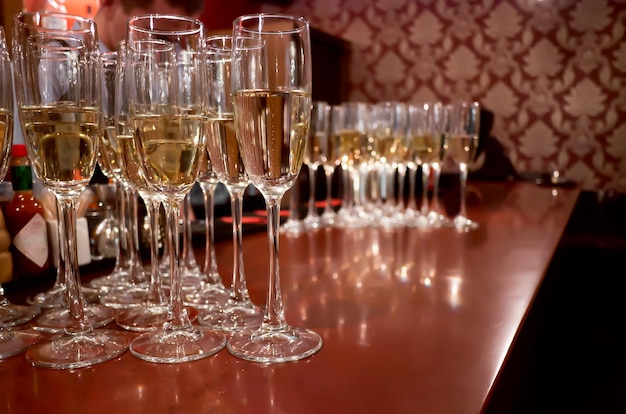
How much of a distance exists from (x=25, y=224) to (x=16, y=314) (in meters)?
→ 0.19

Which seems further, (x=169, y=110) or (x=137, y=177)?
(x=137, y=177)

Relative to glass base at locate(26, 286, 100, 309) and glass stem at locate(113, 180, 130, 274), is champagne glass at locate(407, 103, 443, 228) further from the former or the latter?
glass base at locate(26, 286, 100, 309)

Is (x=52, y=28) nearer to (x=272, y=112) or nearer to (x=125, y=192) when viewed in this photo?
(x=272, y=112)

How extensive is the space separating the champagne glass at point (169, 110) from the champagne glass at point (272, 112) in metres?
0.04

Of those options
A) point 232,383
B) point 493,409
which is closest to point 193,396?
point 232,383

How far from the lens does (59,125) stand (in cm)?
65

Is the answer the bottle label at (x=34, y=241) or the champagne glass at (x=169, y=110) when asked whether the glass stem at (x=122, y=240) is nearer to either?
the bottle label at (x=34, y=241)

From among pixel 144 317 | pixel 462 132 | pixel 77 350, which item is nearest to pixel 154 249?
pixel 144 317

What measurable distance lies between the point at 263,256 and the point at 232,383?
632 millimetres

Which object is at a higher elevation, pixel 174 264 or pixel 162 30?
pixel 162 30

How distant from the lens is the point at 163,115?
0.65m

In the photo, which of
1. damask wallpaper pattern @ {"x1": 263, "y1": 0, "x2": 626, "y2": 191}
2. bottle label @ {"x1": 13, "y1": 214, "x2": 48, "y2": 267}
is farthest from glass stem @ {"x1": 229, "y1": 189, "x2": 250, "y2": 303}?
damask wallpaper pattern @ {"x1": 263, "y1": 0, "x2": 626, "y2": 191}

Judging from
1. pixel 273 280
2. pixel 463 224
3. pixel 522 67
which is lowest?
pixel 463 224

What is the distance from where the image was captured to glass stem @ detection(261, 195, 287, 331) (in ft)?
2.29
